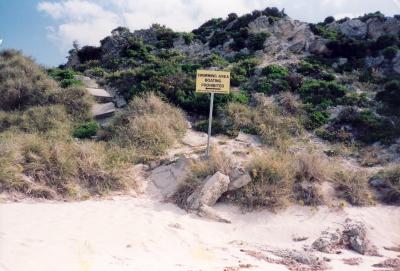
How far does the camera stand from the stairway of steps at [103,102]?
47.4 ft

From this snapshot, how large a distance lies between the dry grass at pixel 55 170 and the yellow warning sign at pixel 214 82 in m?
2.93

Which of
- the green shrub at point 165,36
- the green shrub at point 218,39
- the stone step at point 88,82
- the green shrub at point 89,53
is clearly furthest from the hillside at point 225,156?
the green shrub at point 89,53

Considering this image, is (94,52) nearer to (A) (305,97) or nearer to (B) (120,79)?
(B) (120,79)

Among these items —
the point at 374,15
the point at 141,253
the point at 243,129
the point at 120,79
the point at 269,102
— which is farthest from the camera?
the point at 374,15

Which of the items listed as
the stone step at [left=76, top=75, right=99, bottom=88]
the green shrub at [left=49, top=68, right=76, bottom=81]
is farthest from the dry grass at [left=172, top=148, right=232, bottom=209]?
the green shrub at [left=49, top=68, right=76, bottom=81]

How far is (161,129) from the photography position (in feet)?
39.3

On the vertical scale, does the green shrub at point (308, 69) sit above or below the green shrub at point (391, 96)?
above

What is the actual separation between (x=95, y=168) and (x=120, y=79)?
29.6 ft

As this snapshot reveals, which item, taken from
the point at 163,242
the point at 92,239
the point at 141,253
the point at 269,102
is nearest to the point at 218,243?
the point at 163,242

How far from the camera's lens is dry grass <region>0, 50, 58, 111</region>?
15.5 metres

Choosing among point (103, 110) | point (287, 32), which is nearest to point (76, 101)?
point (103, 110)

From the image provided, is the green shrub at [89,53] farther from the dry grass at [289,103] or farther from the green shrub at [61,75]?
the dry grass at [289,103]

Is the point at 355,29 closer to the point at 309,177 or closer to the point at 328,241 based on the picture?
the point at 309,177

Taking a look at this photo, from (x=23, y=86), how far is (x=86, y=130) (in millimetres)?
4807
